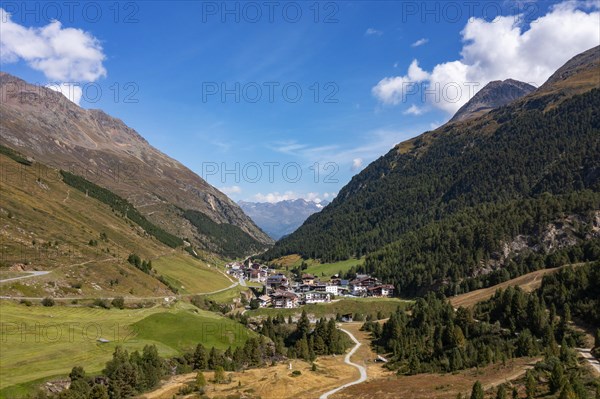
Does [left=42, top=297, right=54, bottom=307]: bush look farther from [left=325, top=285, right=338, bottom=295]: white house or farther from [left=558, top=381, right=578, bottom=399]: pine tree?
[left=325, top=285, right=338, bottom=295]: white house

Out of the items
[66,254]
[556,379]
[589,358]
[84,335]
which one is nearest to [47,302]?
[84,335]

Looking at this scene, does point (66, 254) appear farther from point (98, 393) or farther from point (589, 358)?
point (589, 358)

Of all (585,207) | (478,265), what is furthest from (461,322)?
(585,207)

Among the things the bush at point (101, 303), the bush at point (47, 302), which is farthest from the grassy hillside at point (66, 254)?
the bush at point (47, 302)

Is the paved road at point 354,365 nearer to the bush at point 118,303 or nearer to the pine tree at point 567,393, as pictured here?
the pine tree at point 567,393

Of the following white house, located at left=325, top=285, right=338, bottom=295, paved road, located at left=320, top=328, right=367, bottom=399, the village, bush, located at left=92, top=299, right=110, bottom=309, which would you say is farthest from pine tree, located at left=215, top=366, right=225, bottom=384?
white house, located at left=325, top=285, right=338, bottom=295

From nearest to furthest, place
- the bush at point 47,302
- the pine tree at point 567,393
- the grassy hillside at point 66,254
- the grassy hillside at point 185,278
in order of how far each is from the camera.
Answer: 1. the pine tree at point 567,393
2. the bush at point 47,302
3. the grassy hillside at point 66,254
4. the grassy hillside at point 185,278
